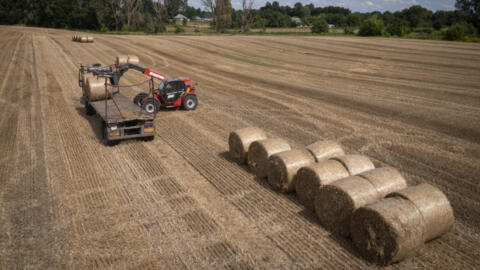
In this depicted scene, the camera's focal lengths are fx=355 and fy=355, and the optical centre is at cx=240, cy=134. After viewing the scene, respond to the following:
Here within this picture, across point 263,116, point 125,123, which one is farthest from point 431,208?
point 263,116

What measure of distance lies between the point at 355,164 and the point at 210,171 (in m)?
4.30

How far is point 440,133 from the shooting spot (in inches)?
576

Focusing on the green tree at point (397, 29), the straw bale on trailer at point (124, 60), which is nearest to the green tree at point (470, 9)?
the green tree at point (397, 29)

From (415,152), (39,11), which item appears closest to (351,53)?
(415,152)

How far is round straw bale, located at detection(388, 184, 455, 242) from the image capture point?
6938 mm

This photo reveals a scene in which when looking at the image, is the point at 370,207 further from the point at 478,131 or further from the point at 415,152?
the point at 478,131

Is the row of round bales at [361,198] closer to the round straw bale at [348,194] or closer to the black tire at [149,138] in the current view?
the round straw bale at [348,194]

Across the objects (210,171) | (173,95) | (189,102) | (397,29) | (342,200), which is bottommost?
(210,171)

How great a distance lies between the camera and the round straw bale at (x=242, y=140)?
Answer: 36.0 feet

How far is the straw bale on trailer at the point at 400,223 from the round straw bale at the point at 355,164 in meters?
1.27

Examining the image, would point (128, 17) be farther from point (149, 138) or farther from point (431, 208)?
point (431, 208)

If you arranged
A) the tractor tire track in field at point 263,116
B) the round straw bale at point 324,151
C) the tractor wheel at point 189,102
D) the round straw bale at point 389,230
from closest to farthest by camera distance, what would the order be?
the round straw bale at point 389,230 → the round straw bale at point 324,151 → the tractor tire track in field at point 263,116 → the tractor wheel at point 189,102

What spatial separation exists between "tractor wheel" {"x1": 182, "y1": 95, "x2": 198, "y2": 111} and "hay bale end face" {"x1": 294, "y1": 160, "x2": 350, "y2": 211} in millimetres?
9372

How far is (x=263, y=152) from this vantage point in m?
10.1
